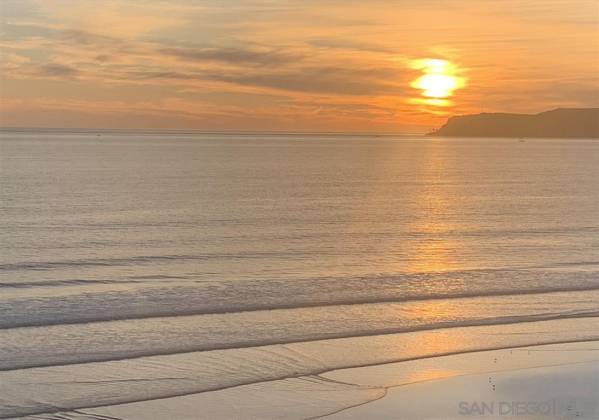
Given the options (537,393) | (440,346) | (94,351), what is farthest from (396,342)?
(94,351)

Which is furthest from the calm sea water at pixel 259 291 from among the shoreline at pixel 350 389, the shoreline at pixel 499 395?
the shoreline at pixel 499 395

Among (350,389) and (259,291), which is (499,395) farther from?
(259,291)

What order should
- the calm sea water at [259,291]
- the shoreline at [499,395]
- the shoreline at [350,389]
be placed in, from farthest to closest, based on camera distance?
the calm sea water at [259,291] < the shoreline at [350,389] < the shoreline at [499,395]

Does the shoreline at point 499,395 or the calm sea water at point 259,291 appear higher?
the calm sea water at point 259,291

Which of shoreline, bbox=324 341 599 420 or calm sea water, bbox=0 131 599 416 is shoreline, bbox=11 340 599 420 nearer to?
shoreline, bbox=324 341 599 420

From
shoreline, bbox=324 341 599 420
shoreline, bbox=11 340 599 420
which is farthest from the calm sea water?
shoreline, bbox=324 341 599 420

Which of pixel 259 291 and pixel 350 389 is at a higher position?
pixel 259 291

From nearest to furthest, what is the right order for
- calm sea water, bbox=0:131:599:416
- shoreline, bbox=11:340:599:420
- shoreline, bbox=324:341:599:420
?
1. shoreline, bbox=324:341:599:420
2. shoreline, bbox=11:340:599:420
3. calm sea water, bbox=0:131:599:416

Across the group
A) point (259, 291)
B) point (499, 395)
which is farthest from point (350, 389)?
point (259, 291)

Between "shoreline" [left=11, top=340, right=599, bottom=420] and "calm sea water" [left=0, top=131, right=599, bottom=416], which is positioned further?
"calm sea water" [left=0, top=131, right=599, bottom=416]

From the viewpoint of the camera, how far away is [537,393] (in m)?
11.0

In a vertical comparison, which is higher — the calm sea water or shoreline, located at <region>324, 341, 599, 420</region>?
the calm sea water

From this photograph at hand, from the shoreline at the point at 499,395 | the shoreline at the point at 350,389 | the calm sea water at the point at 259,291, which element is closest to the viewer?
the shoreline at the point at 499,395

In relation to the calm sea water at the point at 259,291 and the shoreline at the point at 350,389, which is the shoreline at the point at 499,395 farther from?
the calm sea water at the point at 259,291
